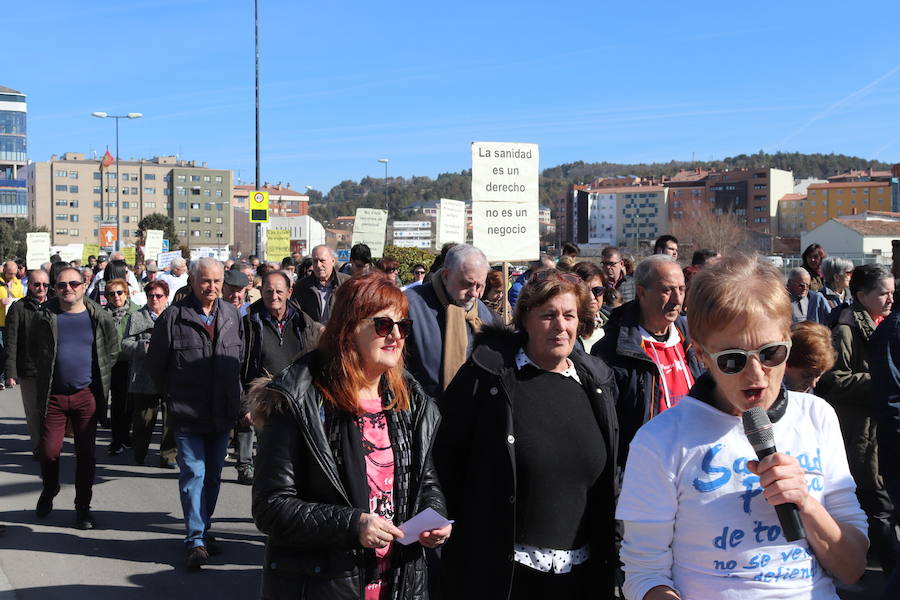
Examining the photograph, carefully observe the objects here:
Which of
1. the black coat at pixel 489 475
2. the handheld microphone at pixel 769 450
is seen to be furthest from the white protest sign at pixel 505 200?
the handheld microphone at pixel 769 450

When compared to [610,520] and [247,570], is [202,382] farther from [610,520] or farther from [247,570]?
[610,520]

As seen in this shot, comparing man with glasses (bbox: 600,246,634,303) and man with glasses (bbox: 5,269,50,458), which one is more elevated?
man with glasses (bbox: 600,246,634,303)

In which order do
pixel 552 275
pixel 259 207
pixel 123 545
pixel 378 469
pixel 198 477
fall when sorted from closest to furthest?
1. pixel 378 469
2. pixel 552 275
3. pixel 198 477
4. pixel 123 545
5. pixel 259 207

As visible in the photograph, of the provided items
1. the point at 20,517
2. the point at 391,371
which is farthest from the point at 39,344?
the point at 391,371

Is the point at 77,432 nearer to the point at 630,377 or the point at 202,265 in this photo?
the point at 202,265

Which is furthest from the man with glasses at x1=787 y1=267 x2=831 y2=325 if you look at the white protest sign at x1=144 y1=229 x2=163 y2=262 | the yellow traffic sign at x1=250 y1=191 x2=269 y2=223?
the white protest sign at x1=144 y1=229 x2=163 y2=262

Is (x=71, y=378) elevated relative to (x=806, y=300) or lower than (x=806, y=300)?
lower

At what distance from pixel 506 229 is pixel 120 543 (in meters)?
4.23

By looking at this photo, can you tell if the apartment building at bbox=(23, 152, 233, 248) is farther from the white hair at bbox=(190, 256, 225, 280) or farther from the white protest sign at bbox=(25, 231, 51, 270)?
the white hair at bbox=(190, 256, 225, 280)

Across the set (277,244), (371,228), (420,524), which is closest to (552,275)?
(420,524)

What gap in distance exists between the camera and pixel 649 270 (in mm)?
4754

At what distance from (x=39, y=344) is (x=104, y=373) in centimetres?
56

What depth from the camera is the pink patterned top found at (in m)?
3.25

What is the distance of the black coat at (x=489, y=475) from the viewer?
3.54 meters
